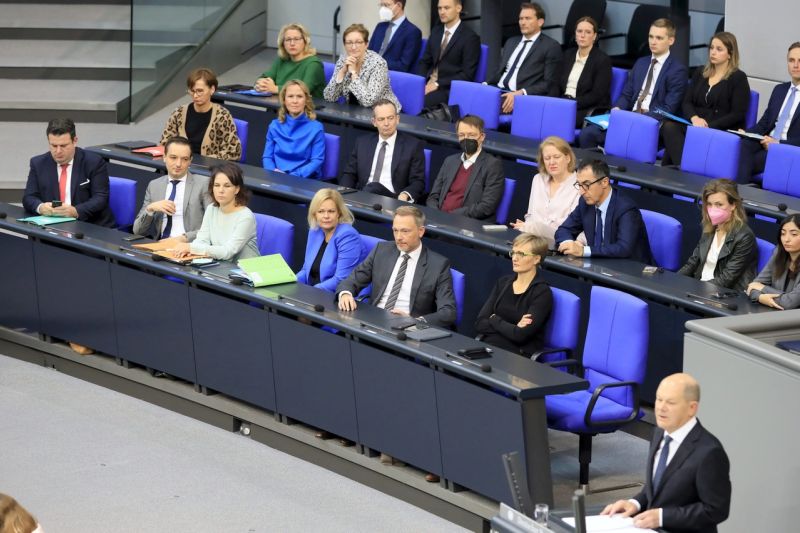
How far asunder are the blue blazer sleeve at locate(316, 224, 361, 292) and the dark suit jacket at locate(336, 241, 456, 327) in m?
0.15

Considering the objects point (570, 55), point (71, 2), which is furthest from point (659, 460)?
point (71, 2)

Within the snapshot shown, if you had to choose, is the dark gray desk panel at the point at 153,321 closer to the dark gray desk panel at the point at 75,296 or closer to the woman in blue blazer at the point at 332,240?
the dark gray desk panel at the point at 75,296

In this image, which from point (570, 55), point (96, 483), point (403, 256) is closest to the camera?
point (96, 483)

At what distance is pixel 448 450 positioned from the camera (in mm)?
5727

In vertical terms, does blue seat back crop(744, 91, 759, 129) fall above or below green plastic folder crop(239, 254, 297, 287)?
above

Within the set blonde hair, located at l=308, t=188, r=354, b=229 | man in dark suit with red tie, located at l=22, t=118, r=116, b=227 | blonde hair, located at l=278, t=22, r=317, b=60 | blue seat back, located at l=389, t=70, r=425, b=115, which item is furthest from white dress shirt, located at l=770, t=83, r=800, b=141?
man in dark suit with red tie, located at l=22, t=118, r=116, b=227

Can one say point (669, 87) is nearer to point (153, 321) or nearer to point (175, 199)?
point (175, 199)

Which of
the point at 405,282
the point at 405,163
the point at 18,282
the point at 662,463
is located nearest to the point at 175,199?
the point at 18,282

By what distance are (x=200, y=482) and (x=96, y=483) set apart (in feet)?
1.55

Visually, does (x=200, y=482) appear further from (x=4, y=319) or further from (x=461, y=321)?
(x=4, y=319)

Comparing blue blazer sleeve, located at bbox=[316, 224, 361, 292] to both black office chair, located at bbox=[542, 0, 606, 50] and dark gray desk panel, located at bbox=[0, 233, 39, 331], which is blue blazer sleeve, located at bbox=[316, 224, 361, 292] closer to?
dark gray desk panel, located at bbox=[0, 233, 39, 331]

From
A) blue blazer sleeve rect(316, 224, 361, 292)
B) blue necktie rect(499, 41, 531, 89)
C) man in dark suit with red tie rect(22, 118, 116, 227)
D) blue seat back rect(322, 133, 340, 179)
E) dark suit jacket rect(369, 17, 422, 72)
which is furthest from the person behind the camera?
dark suit jacket rect(369, 17, 422, 72)

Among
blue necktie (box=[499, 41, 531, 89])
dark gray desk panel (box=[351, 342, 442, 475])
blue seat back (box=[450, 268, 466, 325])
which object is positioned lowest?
dark gray desk panel (box=[351, 342, 442, 475])

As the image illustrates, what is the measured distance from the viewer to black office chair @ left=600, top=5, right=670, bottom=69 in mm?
11180
